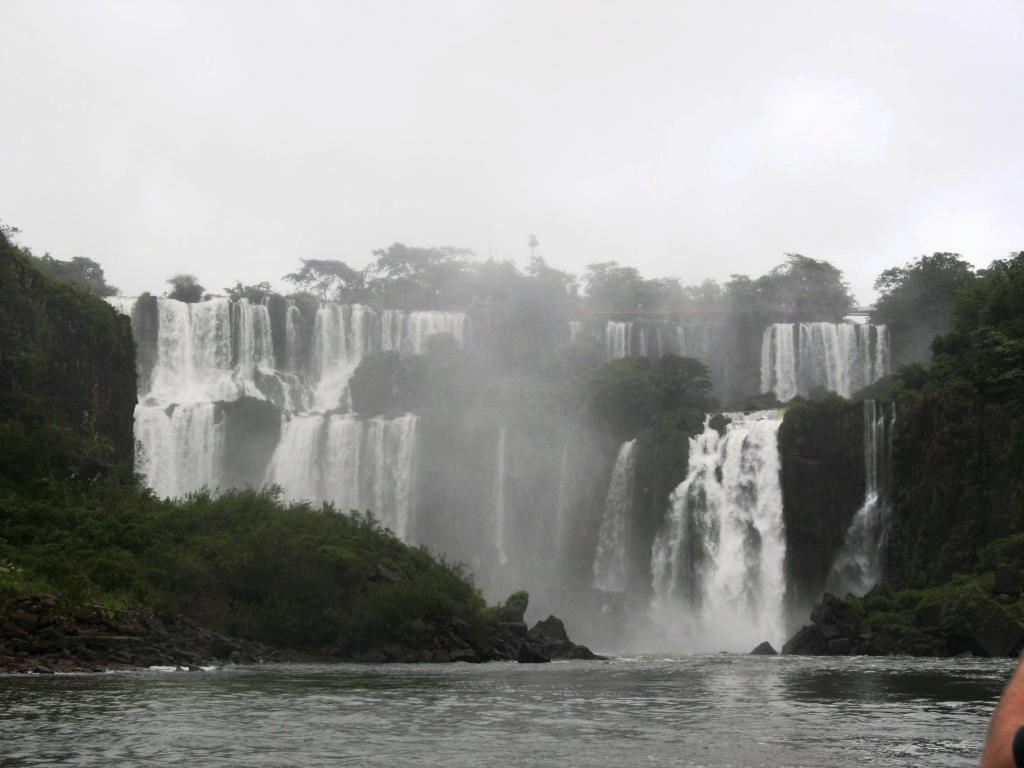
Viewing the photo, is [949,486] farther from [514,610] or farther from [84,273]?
[84,273]

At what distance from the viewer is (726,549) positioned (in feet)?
236

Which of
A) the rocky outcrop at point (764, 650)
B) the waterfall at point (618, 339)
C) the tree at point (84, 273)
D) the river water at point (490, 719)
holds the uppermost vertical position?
the tree at point (84, 273)

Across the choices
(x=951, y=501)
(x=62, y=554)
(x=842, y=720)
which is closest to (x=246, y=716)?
(x=842, y=720)

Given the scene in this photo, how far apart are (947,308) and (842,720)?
259 feet

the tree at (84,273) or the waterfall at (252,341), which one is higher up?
the tree at (84,273)

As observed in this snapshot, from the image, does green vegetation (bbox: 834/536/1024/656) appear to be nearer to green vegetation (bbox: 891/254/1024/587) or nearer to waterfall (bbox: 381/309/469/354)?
green vegetation (bbox: 891/254/1024/587)

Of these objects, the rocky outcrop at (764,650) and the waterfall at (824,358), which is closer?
the rocky outcrop at (764,650)

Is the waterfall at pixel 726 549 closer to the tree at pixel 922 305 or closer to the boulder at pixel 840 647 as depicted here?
the boulder at pixel 840 647

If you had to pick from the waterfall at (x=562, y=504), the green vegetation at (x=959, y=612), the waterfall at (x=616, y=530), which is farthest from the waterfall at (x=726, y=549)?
the green vegetation at (x=959, y=612)

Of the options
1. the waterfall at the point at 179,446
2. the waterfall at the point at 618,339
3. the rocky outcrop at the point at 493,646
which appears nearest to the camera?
the rocky outcrop at the point at 493,646

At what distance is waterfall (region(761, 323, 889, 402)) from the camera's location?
97.4 metres

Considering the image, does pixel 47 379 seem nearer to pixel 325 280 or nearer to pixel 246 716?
pixel 246 716

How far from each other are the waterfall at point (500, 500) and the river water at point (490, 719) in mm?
41114

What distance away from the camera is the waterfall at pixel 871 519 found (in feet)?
231
